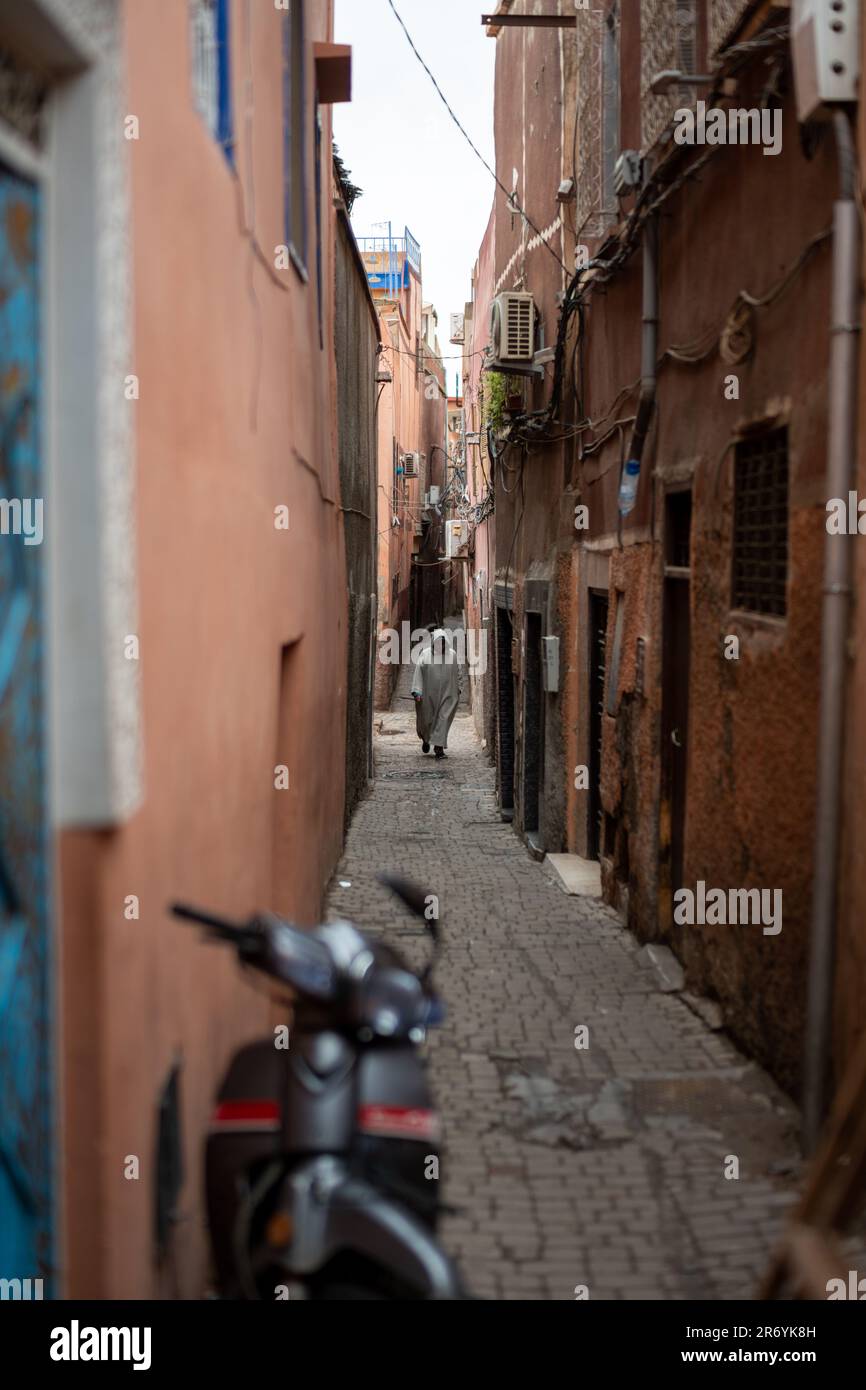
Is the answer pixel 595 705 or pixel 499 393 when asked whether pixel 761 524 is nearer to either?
pixel 595 705

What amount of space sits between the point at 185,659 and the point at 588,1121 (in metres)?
2.98

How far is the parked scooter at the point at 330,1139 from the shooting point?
282cm

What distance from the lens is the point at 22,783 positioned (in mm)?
2492

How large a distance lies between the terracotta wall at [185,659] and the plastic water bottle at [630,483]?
3121mm

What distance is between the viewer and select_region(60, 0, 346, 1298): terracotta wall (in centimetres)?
272

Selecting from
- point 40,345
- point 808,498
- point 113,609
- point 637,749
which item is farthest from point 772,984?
point 40,345

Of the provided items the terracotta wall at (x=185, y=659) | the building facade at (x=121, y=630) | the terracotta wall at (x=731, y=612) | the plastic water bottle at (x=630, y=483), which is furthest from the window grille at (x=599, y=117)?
the building facade at (x=121, y=630)

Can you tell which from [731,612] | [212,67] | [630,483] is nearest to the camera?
[212,67]

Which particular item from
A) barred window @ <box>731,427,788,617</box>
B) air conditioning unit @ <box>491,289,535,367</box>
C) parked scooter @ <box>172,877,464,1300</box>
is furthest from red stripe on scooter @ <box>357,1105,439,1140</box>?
air conditioning unit @ <box>491,289,535,367</box>

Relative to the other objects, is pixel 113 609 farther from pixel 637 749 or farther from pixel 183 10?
pixel 637 749

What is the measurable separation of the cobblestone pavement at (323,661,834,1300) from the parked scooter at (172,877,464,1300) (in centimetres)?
124

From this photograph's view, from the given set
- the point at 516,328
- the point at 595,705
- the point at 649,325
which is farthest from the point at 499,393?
the point at 649,325

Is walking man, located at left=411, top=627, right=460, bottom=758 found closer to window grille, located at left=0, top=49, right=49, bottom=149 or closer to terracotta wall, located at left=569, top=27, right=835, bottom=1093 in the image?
terracotta wall, located at left=569, top=27, right=835, bottom=1093

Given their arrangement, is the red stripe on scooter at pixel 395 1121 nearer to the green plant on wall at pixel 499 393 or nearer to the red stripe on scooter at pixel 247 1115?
the red stripe on scooter at pixel 247 1115
